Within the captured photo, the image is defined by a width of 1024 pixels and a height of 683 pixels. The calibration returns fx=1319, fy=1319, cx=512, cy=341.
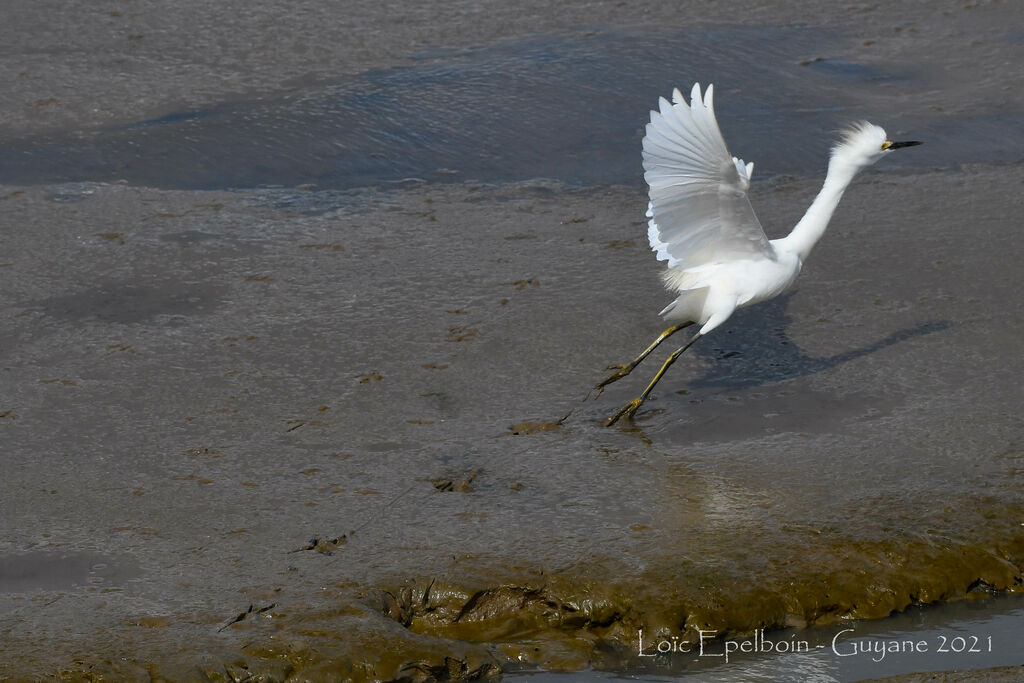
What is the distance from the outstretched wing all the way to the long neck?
0.26 m

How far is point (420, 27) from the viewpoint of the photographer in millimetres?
9234

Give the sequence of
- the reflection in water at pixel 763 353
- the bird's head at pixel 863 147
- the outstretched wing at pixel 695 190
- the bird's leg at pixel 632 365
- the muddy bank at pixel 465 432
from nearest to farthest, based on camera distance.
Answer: the muddy bank at pixel 465 432
the outstretched wing at pixel 695 190
the bird's leg at pixel 632 365
the reflection in water at pixel 763 353
the bird's head at pixel 863 147

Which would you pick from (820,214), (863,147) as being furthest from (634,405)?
(863,147)

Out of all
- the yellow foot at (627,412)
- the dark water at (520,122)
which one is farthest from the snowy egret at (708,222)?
the dark water at (520,122)

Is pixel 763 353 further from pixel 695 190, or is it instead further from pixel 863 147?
pixel 695 190

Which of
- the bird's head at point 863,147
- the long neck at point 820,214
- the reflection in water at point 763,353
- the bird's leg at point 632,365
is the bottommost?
the reflection in water at point 763,353

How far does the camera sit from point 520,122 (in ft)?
26.8

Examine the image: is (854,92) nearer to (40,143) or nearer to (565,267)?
(565,267)

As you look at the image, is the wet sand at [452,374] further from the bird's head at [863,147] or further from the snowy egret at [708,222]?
the bird's head at [863,147]

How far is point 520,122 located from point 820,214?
2.84 meters

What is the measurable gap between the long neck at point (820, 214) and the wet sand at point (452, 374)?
496mm

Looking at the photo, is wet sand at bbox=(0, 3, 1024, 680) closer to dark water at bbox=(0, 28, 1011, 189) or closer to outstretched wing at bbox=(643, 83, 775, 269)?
dark water at bbox=(0, 28, 1011, 189)

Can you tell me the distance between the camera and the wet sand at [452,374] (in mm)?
4094

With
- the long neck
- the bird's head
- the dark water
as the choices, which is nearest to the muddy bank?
the dark water
